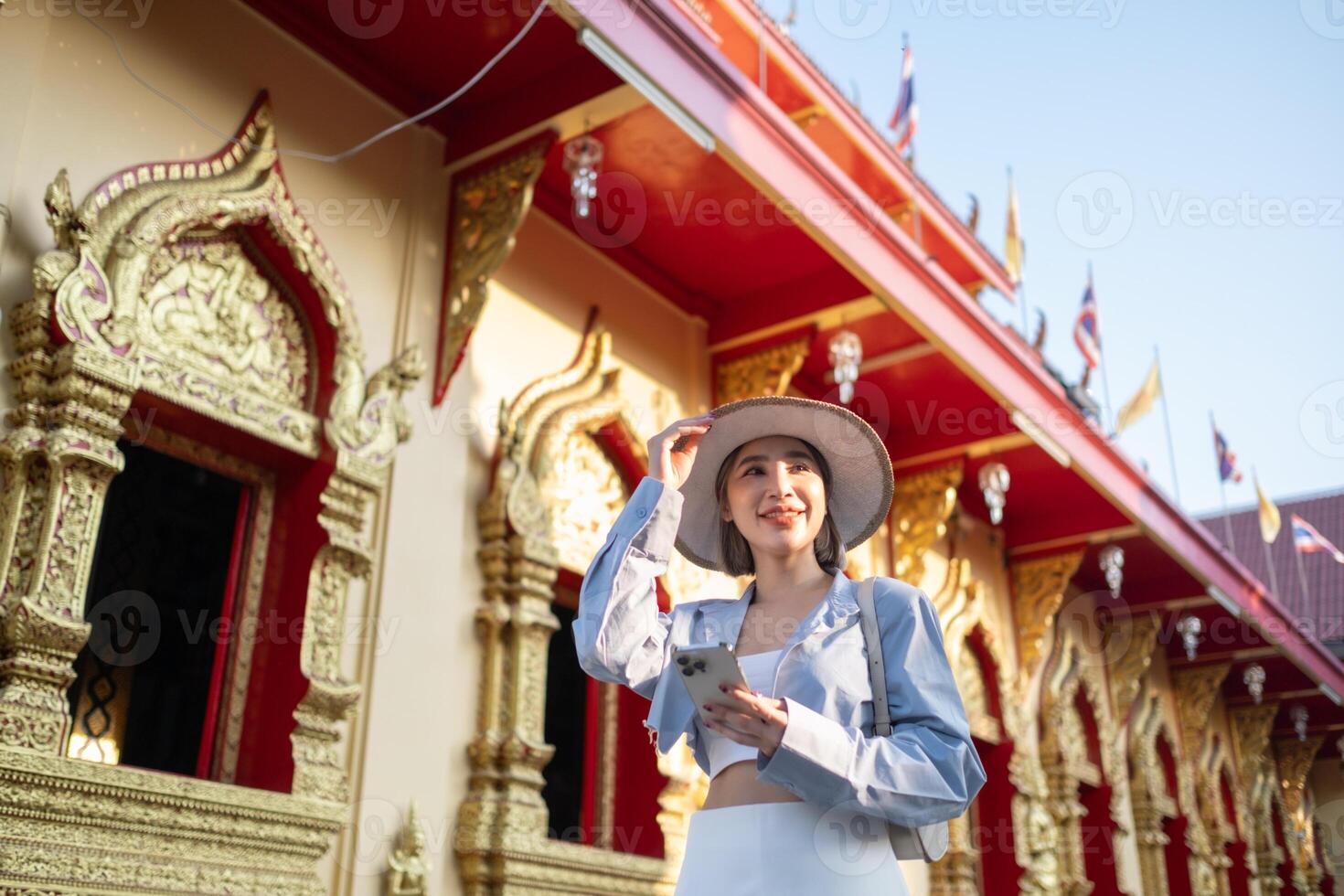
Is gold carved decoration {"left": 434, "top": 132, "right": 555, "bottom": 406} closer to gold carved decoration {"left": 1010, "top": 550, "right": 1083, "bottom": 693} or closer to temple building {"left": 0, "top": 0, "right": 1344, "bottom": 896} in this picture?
temple building {"left": 0, "top": 0, "right": 1344, "bottom": 896}

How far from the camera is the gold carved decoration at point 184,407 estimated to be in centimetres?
351

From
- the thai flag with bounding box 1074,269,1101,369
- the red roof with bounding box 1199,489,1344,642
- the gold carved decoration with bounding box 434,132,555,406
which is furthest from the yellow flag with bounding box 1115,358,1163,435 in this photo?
the gold carved decoration with bounding box 434,132,555,406

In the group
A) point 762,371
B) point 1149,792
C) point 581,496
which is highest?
point 762,371

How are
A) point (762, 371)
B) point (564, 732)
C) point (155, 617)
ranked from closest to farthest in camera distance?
point (155, 617) < point (564, 732) < point (762, 371)

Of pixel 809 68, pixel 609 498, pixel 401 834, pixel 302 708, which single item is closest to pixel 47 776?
pixel 302 708

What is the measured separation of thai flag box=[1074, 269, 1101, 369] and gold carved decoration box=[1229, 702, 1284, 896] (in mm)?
5571

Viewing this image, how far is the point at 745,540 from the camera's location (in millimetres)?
2232

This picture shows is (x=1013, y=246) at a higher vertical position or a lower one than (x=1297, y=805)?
higher

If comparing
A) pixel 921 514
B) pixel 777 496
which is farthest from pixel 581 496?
pixel 777 496

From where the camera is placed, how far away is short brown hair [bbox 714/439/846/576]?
86.7 inches

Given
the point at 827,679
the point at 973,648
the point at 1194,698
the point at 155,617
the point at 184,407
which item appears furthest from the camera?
the point at 1194,698

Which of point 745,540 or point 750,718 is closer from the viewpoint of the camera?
point 750,718

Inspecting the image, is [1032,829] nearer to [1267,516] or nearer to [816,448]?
[1267,516]

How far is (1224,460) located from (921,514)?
7027mm
